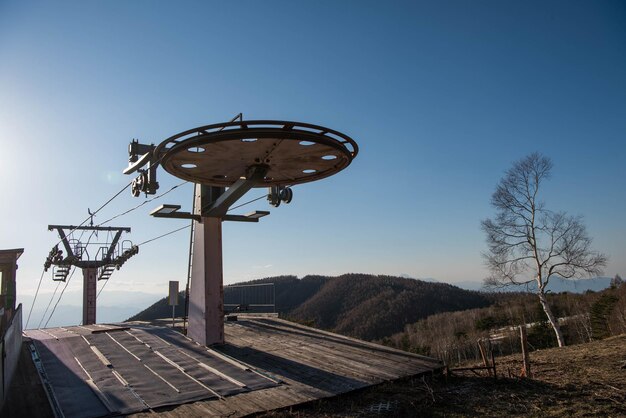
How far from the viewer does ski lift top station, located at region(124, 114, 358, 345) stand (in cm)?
743

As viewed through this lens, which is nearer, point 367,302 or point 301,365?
point 301,365

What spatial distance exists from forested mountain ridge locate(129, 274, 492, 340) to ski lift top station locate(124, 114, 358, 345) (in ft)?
228

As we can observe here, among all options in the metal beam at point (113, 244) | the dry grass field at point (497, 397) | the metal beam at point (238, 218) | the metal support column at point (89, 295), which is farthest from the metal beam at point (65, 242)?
the dry grass field at point (497, 397)

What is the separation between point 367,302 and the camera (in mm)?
95000

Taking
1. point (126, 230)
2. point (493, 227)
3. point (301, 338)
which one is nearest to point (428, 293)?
point (493, 227)

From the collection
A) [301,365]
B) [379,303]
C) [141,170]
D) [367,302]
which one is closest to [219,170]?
[141,170]

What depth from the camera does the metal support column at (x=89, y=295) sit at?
25297 mm

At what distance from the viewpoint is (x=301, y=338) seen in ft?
41.7

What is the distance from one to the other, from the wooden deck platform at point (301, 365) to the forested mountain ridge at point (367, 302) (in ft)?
224

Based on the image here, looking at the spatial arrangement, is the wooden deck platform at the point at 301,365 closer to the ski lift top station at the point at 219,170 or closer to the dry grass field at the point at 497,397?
the dry grass field at the point at 497,397

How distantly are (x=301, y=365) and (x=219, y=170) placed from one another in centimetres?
480

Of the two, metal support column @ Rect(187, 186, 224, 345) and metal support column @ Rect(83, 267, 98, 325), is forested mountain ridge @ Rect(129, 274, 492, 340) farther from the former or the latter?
metal support column @ Rect(187, 186, 224, 345)

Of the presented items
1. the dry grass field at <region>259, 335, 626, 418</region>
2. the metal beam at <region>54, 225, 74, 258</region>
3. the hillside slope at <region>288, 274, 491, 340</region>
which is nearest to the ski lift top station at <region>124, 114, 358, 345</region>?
the dry grass field at <region>259, 335, 626, 418</region>

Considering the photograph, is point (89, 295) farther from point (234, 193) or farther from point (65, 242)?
point (234, 193)
